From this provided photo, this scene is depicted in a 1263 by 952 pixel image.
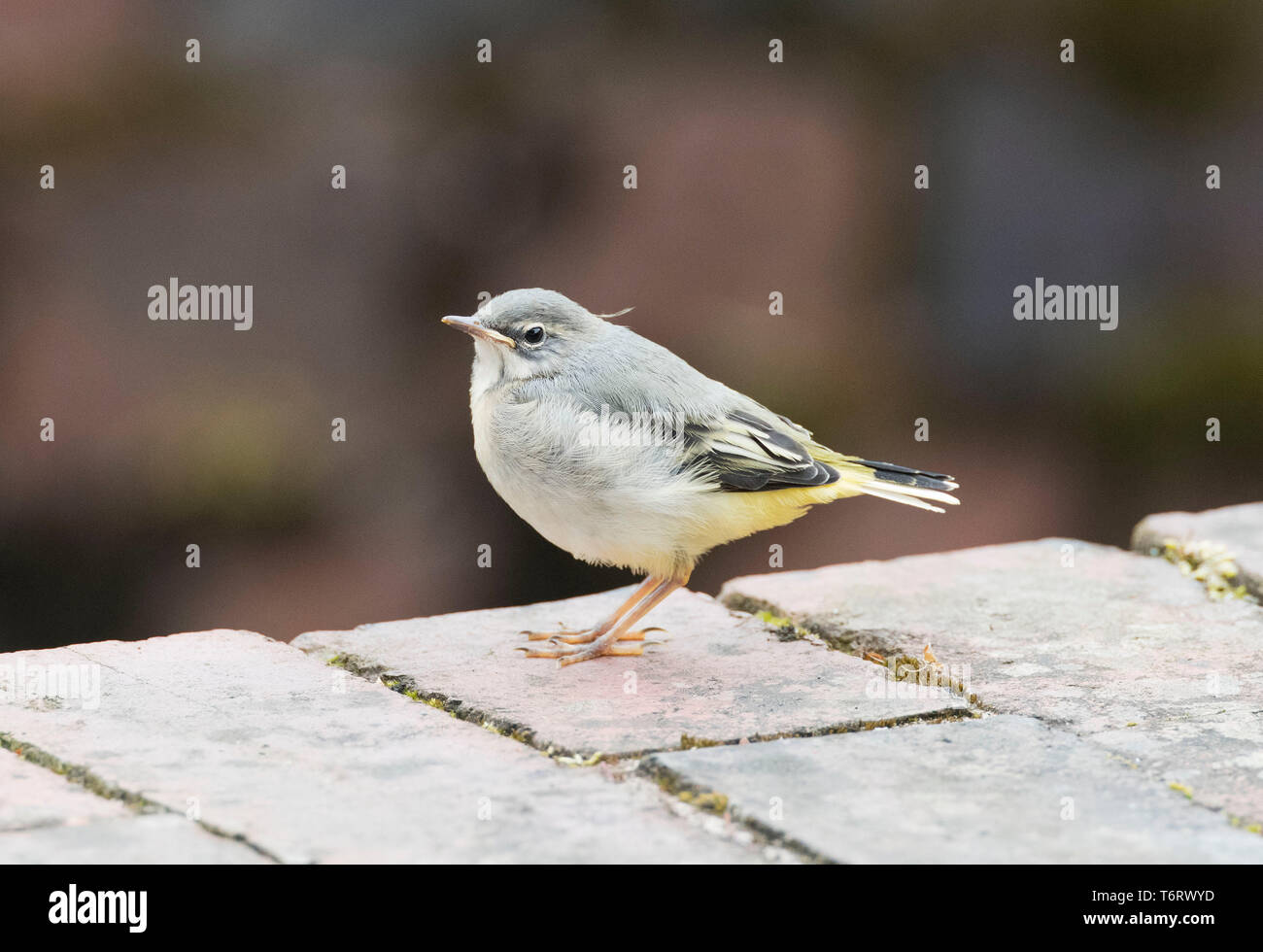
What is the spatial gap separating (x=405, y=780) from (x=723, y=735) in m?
0.71

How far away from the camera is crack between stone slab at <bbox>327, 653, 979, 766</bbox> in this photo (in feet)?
10.3

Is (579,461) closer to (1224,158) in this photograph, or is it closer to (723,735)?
(723,735)

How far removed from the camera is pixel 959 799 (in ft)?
9.49

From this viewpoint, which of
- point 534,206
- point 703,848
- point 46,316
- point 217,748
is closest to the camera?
point 703,848

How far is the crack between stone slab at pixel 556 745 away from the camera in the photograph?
3.15 m

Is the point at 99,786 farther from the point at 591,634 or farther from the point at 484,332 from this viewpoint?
the point at 484,332

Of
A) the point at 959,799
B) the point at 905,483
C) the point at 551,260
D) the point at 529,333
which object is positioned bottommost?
the point at 959,799

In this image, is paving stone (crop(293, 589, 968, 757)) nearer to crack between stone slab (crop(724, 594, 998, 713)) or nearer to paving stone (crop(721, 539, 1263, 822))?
crack between stone slab (crop(724, 594, 998, 713))

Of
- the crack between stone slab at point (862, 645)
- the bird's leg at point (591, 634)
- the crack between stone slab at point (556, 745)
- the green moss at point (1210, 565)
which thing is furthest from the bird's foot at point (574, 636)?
the green moss at point (1210, 565)

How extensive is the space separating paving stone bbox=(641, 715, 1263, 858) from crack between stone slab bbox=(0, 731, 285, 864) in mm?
822

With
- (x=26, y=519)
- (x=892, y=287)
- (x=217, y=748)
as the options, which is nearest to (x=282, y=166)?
(x=26, y=519)

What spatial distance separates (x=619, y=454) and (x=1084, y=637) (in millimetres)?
1360

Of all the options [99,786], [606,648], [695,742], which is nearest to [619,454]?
[606,648]

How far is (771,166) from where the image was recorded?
822 cm
